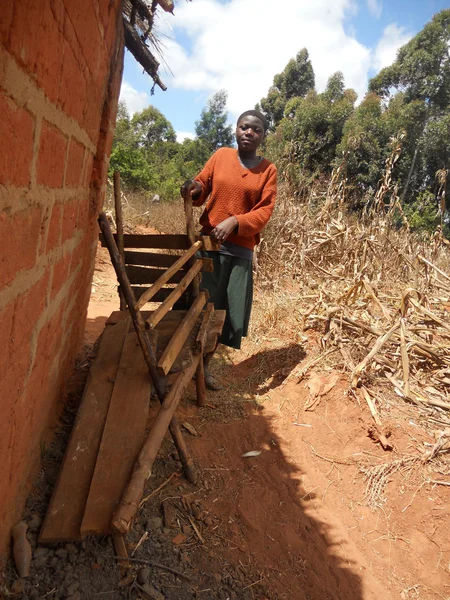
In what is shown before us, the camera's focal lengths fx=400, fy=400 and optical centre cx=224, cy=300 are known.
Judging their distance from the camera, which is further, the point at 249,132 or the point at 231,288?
the point at 231,288

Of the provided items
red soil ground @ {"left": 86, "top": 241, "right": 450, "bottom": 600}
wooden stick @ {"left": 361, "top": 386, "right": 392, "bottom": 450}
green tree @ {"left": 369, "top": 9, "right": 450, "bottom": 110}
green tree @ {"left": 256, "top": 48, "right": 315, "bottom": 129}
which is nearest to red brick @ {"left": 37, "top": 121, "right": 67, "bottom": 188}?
red soil ground @ {"left": 86, "top": 241, "right": 450, "bottom": 600}

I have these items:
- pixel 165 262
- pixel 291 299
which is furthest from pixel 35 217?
pixel 291 299

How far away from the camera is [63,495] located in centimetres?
152

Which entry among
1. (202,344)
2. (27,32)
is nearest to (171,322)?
(202,344)

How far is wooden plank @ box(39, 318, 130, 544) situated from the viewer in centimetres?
143

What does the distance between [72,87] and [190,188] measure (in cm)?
153

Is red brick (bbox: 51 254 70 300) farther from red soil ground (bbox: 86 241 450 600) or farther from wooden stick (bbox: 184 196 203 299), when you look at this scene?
red soil ground (bbox: 86 241 450 600)

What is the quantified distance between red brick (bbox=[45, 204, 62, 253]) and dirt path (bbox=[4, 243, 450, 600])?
101 centimetres

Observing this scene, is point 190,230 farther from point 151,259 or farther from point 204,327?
point 204,327

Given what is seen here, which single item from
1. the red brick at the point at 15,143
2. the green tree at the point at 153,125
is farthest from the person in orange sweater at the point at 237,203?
the green tree at the point at 153,125

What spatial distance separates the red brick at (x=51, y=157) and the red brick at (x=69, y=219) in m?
0.19

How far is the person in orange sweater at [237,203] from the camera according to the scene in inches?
119

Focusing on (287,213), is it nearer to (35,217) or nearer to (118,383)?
(118,383)

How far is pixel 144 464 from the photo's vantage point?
4.96 ft
